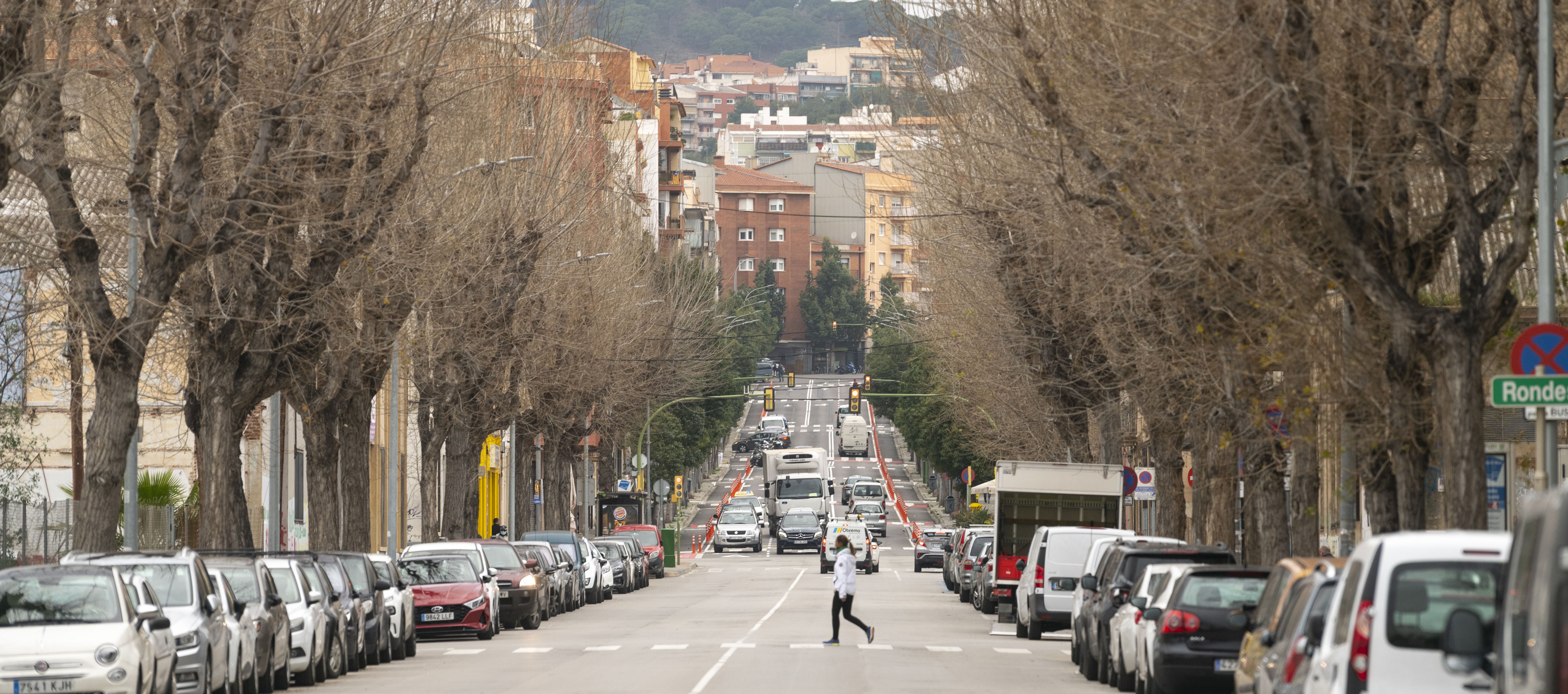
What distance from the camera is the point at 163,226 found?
65.7 ft

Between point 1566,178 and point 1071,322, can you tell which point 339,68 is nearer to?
point 1566,178

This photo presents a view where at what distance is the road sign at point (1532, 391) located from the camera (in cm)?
1455

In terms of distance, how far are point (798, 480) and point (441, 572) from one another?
189 ft

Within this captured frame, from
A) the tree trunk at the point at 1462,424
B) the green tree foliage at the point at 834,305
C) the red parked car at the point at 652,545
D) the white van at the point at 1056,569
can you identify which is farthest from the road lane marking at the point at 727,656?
the green tree foliage at the point at 834,305

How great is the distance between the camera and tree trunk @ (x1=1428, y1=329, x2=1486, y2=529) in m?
15.7

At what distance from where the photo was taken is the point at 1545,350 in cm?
1488

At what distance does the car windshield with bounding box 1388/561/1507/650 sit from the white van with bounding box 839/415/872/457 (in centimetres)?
11338

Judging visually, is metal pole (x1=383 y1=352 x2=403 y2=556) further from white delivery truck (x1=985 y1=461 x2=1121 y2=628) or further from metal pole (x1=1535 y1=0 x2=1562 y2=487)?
metal pole (x1=1535 y1=0 x2=1562 y2=487)

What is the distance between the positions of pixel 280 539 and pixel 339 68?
76.2ft

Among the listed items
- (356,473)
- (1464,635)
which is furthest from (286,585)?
(1464,635)

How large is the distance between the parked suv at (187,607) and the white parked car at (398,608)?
671 cm

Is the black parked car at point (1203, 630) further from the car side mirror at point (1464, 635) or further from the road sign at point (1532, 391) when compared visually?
the car side mirror at point (1464, 635)

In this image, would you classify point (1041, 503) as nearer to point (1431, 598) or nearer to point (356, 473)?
point (356, 473)

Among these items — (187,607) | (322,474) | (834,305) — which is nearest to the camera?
(187,607)
